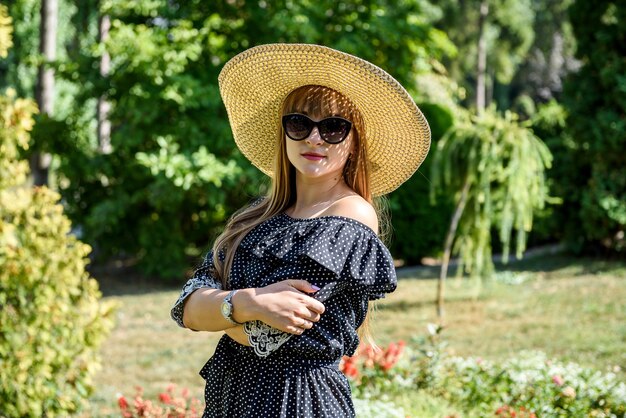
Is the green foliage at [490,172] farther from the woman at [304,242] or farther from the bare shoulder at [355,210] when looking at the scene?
the bare shoulder at [355,210]

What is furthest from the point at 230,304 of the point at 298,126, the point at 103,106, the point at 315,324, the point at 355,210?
the point at 103,106

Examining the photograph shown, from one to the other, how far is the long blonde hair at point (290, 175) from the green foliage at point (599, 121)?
9.52 meters

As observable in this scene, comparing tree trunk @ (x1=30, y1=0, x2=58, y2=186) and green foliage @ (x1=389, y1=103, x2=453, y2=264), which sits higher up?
tree trunk @ (x1=30, y1=0, x2=58, y2=186)

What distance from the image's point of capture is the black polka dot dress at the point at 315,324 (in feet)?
6.54

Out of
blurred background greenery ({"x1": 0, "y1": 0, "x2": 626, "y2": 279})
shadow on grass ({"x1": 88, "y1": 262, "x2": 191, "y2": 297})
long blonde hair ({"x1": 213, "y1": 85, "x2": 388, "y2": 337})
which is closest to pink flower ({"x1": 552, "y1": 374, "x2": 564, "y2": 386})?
long blonde hair ({"x1": 213, "y1": 85, "x2": 388, "y2": 337})

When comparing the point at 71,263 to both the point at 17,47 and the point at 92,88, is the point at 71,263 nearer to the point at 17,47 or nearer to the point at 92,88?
the point at 92,88

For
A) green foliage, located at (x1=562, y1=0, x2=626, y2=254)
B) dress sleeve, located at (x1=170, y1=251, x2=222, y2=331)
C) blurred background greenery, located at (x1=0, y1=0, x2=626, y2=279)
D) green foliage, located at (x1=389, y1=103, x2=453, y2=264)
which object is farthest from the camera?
green foliage, located at (x1=389, y1=103, x2=453, y2=264)

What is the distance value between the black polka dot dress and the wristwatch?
47mm

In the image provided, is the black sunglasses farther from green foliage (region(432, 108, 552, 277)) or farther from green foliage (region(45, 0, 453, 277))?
green foliage (region(45, 0, 453, 277))

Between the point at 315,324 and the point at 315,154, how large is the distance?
48 centimetres

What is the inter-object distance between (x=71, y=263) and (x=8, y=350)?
58 cm

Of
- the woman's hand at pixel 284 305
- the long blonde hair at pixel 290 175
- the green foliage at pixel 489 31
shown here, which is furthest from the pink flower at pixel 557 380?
the green foliage at pixel 489 31

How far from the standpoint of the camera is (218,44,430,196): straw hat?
214cm

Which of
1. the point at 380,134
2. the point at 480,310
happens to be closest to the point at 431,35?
the point at 480,310
